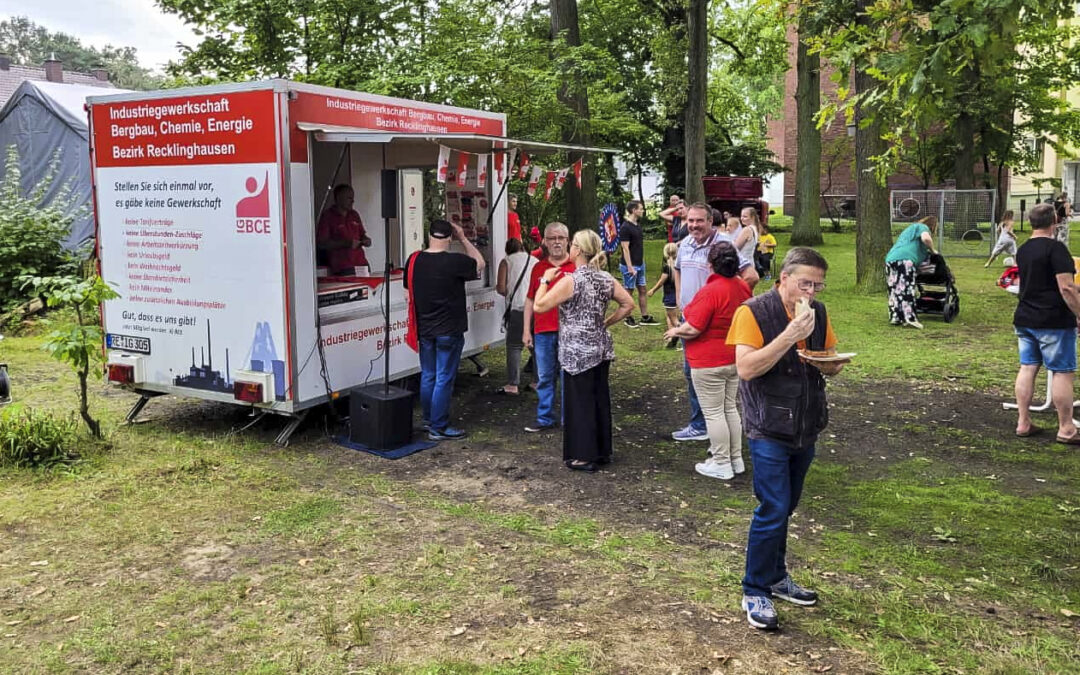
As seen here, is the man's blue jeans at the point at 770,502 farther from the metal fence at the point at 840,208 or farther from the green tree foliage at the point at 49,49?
the green tree foliage at the point at 49,49

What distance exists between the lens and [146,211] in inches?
300

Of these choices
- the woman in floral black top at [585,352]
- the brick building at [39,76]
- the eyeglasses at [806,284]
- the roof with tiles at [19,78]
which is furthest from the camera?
the roof with tiles at [19,78]

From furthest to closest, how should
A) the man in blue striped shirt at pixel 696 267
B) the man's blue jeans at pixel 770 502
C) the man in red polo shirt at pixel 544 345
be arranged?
the man in red polo shirt at pixel 544 345
the man in blue striped shirt at pixel 696 267
the man's blue jeans at pixel 770 502

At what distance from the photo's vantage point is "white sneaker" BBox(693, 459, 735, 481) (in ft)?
21.8

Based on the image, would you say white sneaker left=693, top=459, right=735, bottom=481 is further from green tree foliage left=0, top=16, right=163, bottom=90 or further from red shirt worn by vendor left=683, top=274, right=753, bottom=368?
green tree foliage left=0, top=16, right=163, bottom=90

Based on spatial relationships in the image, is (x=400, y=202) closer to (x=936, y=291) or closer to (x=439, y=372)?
(x=439, y=372)

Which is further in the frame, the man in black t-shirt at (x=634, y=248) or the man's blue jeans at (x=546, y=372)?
the man in black t-shirt at (x=634, y=248)

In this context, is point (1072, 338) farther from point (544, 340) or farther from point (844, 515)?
point (544, 340)

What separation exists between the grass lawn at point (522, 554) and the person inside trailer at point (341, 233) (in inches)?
70.0

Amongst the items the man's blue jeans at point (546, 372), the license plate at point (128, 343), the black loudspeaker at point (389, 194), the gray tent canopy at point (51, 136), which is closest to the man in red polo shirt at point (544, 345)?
the man's blue jeans at point (546, 372)

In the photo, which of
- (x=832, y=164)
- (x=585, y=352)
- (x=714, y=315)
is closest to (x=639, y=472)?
(x=585, y=352)

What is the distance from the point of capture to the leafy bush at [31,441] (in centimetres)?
689

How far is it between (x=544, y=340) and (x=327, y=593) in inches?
142

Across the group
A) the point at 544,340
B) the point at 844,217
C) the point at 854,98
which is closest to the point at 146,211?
the point at 544,340
